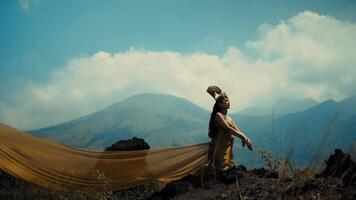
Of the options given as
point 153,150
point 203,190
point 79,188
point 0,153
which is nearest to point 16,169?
point 0,153

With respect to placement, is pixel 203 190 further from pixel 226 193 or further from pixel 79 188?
pixel 79 188

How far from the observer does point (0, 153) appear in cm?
1198

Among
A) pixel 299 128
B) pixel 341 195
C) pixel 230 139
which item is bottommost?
pixel 341 195

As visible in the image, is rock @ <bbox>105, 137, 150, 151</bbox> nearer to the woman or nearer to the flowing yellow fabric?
the flowing yellow fabric

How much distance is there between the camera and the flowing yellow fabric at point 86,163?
1199 centimetres

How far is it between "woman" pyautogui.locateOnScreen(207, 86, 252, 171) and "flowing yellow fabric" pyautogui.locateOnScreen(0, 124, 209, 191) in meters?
0.37

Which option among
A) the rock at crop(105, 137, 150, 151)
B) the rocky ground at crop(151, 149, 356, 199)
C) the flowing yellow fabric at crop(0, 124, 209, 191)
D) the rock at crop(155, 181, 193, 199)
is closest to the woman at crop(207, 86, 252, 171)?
the flowing yellow fabric at crop(0, 124, 209, 191)

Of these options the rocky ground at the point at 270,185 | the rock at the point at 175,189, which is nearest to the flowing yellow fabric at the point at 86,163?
the rocky ground at the point at 270,185

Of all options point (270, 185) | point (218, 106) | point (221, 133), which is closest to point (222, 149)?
point (221, 133)

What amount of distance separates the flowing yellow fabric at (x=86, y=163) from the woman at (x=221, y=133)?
0.37m

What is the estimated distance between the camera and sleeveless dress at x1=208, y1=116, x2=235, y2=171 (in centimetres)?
1180

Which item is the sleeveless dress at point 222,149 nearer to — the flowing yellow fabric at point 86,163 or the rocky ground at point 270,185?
the flowing yellow fabric at point 86,163

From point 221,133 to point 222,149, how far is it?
365 millimetres

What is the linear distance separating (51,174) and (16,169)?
798 millimetres
